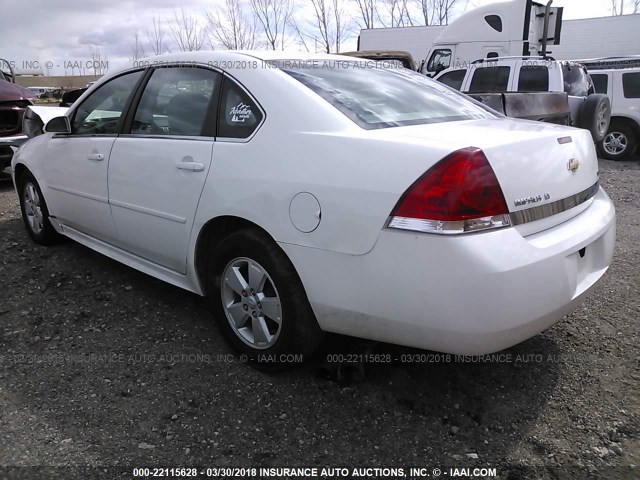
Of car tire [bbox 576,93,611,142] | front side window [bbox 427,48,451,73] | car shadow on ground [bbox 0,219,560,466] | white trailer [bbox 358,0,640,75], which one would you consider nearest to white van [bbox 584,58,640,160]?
white trailer [bbox 358,0,640,75]

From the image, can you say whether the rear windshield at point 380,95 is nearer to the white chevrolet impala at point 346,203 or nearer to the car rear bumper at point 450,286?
the white chevrolet impala at point 346,203

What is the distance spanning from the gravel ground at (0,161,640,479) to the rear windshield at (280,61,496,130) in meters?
1.13

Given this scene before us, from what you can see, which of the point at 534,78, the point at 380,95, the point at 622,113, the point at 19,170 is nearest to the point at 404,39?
the point at 534,78

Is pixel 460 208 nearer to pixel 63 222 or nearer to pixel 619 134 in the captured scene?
pixel 63 222

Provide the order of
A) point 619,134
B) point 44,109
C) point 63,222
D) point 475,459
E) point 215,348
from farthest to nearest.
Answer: point 619,134, point 44,109, point 63,222, point 215,348, point 475,459

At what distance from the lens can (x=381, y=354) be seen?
281cm

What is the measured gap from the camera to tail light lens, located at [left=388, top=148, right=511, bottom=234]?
6.43 feet

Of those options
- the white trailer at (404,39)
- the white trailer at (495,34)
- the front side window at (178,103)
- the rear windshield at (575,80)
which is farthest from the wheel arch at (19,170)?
the white trailer at (404,39)

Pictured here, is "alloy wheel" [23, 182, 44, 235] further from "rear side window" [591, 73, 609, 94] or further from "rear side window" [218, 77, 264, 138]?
"rear side window" [591, 73, 609, 94]

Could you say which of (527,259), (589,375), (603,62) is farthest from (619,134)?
(527,259)

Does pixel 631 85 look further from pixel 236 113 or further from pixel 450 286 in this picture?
pixel 450 286

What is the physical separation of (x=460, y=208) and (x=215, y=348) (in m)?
1.65

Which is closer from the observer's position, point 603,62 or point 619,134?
point 619,134

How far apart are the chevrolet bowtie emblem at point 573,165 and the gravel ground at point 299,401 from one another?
1015 mm
